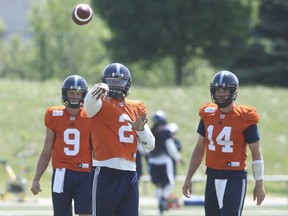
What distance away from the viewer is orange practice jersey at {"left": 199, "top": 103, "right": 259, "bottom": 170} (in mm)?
8680

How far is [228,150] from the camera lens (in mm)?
8711

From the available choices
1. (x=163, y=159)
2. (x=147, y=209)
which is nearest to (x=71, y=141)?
(x=163, y=159)

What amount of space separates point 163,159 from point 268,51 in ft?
80.1

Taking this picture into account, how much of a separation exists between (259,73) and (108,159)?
33.5m

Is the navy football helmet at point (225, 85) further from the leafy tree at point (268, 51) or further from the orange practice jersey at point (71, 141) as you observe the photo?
the leafy tree at point (268, 51)

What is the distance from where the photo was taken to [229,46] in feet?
129

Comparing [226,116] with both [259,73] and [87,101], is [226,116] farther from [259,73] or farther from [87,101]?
[259,73]

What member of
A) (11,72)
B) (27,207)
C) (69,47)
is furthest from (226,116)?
(11,72)

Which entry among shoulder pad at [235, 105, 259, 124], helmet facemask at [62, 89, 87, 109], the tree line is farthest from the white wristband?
the tree line

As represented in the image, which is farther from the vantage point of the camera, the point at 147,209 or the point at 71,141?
the point at 147,209

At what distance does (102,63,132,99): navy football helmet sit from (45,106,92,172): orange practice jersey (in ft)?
4.21

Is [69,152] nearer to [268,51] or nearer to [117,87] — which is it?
[117,87]

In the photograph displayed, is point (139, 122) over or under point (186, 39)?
under

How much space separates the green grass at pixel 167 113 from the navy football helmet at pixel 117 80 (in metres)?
12.7
